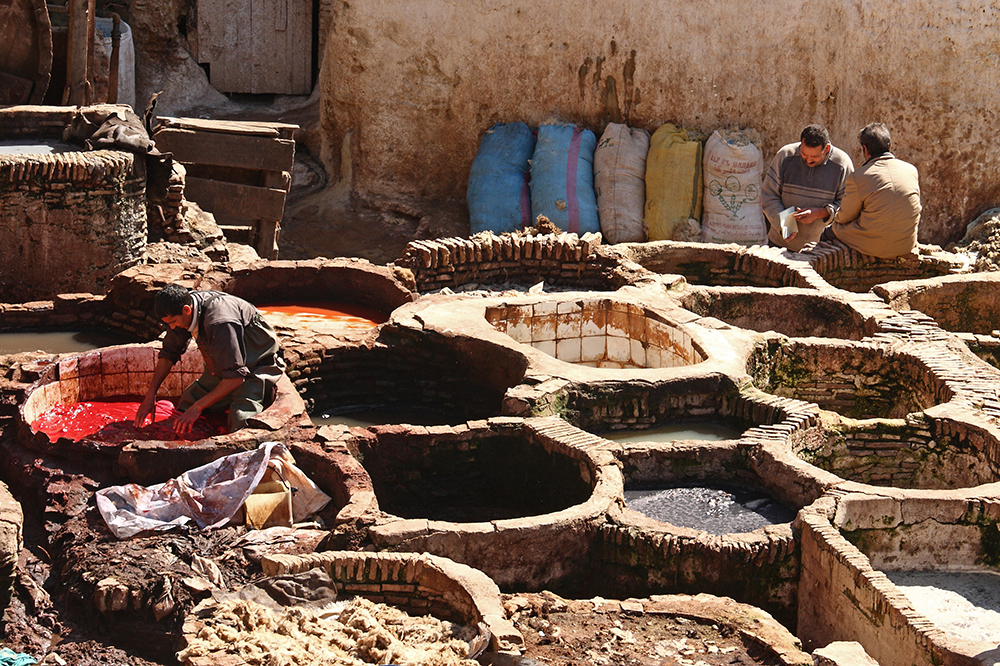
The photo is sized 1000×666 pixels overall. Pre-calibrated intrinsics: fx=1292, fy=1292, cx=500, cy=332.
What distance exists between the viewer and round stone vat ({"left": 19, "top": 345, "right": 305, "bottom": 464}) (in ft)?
22.1

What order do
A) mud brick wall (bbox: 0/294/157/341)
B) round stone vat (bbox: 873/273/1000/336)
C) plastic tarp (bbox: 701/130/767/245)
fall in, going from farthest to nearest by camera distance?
plastic tarp (bbox: 701/130/767/245)
round stone vat (bbox: 873/273/1000/336)
mud brick wall (bbox: 0/294/157/341)

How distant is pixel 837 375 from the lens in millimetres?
8492

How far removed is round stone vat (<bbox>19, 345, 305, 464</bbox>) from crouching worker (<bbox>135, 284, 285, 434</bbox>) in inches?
5.9

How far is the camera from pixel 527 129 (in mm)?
13453

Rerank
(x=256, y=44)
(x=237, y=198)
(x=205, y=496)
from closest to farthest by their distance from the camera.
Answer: (x=205, y=496), (x=237, y=198), (x=256, y=44)

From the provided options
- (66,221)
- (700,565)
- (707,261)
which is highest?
(66,221)

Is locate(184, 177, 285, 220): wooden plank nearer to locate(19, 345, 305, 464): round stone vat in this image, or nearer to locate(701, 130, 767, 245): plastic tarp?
locate(19, 345, 305, 464): round stone vat

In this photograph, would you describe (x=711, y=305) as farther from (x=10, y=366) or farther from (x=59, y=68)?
(x=59, y=68)

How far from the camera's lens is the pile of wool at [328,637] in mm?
4910

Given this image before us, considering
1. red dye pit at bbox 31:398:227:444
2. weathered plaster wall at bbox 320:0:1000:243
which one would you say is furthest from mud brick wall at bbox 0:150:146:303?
weathered plaster wall at bbox 320:0:1000:243

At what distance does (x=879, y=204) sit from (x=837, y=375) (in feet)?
6.98

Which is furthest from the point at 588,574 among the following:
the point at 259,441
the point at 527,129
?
the point at 527,129

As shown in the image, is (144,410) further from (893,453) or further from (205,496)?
(893,453)

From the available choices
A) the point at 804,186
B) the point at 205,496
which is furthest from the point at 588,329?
the point at 205,496
